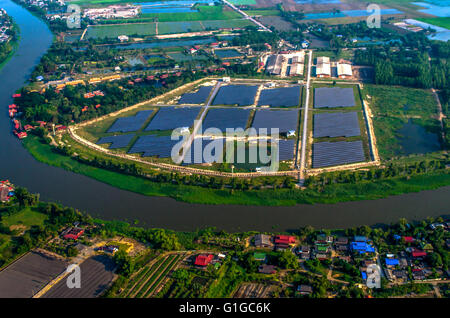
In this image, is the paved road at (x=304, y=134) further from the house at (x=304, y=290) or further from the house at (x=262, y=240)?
the house at (x=304, y=290)

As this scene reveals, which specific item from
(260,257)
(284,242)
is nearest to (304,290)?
(260,257)

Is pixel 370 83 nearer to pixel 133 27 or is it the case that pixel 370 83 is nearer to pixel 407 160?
pixel 407 160

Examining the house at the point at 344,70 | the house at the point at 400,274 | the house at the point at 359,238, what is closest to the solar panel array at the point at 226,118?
the house at the point at 344,70

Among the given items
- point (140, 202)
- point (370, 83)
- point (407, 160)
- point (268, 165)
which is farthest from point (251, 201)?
point (370, 83)

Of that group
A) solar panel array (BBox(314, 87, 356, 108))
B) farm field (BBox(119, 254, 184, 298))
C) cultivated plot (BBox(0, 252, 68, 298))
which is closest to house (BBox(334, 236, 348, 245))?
farm field (BBox(119, 254, 184, 298))

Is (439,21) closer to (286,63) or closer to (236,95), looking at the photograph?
(286,63)

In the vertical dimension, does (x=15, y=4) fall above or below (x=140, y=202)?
above

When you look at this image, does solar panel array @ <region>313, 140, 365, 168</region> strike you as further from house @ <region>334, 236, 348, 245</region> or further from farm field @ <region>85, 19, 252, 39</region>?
farm field @ <region>85, 19, 252, 39</region>
